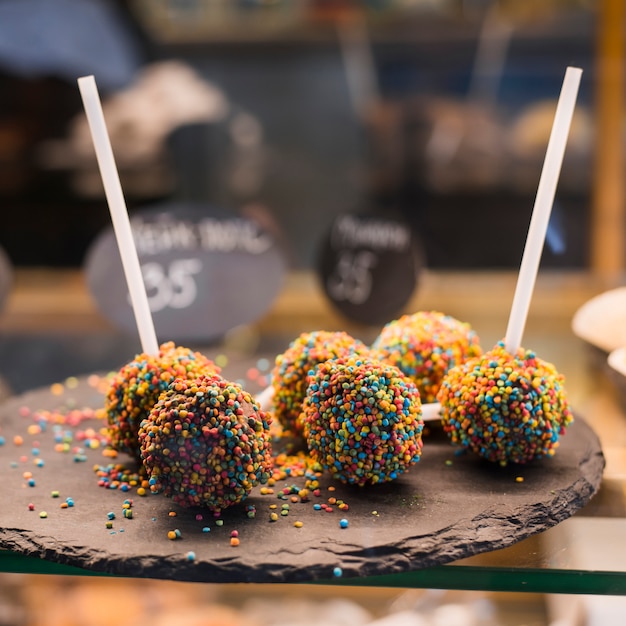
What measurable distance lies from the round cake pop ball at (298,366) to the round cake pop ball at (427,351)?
0.05 metres

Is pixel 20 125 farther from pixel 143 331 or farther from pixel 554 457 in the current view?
pixel 554 457

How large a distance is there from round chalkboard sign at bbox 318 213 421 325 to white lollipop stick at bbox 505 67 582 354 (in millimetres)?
552

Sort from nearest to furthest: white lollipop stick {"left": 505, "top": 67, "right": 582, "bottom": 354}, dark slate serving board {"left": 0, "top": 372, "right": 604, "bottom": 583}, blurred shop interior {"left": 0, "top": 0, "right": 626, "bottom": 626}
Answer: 1. dark slate serving board {"left": 0, "top": 372, "right": 604, "bottom": 583}
2. white lollipop stick {"left": 505, "top": 67, "right": 582, "bottom": 354}
3. blurred shop interior {"left": 0, "top": 0, "right": 626, "bottom": 626}

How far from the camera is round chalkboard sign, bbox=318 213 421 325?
55.1 inches

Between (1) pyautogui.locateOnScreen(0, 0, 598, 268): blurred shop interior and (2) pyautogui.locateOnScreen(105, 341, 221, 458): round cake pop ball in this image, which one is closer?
(2) pyautogui.locateOnScreen(105, 341, 221, 458): round cake pop ball

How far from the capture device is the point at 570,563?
71cm

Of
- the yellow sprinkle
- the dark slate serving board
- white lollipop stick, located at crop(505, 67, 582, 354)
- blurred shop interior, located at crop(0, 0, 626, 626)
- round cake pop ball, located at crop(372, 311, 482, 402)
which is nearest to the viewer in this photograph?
the dark slate serving board

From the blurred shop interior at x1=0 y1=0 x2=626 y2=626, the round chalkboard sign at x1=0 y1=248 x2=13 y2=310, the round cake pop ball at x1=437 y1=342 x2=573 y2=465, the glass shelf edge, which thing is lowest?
the glass shelf edge

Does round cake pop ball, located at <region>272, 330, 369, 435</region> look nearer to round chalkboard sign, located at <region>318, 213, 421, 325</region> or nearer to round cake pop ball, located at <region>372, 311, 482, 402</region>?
round cake pop ball, located at <region>372, 311, 482, 402</region>

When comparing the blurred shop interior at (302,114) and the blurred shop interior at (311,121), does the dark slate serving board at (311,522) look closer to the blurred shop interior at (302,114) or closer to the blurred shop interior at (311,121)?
the blurred shop interior at (311,121)

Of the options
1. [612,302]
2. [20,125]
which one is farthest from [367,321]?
[20,125]

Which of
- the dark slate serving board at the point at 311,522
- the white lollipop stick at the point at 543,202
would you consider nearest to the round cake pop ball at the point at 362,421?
the dark slate serving board at the point at 311,522

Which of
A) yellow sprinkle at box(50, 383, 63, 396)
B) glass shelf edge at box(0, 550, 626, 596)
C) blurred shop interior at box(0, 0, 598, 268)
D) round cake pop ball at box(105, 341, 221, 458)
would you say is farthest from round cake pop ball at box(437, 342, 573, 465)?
blurred shop interior at box(0, 0, 598, 268)

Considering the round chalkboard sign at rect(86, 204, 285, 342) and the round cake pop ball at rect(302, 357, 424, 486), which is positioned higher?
the round chalkboard sign at rect(86, 204, 285, 342)
